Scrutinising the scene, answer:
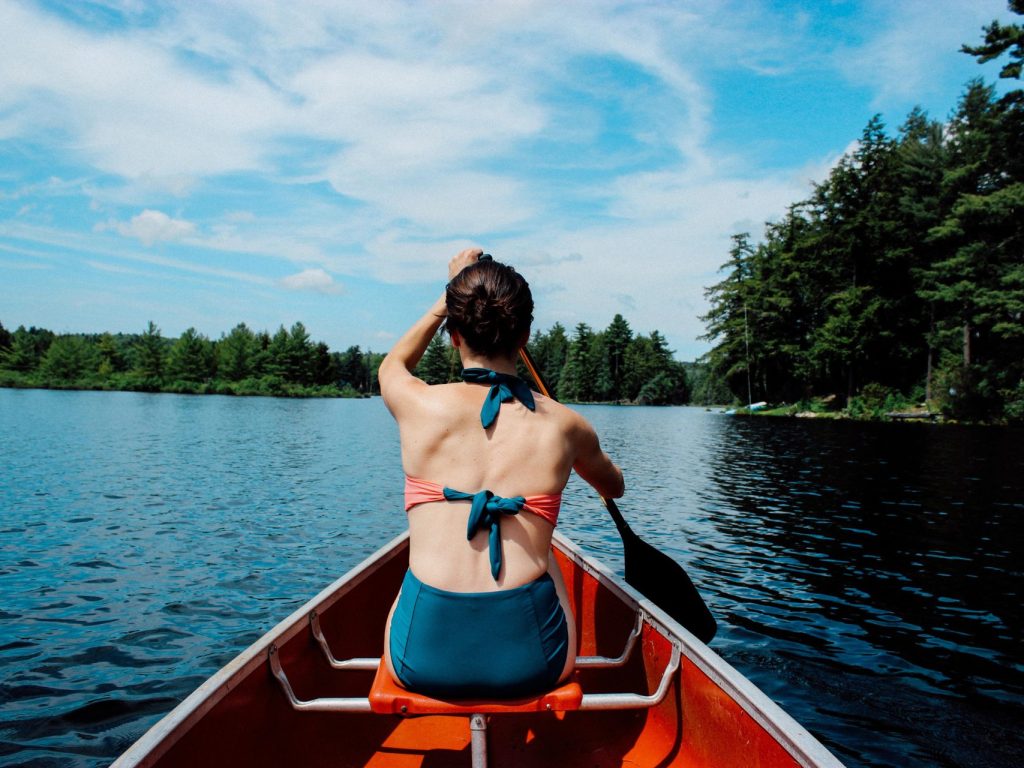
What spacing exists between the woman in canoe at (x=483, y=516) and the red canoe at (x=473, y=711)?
155 millimetres

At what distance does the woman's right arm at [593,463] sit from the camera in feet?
7.56

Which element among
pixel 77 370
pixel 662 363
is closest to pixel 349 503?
pixel 77 370

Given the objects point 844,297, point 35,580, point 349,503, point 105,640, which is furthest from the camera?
point 844,297

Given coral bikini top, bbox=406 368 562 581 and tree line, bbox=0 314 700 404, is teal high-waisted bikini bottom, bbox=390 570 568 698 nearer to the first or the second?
coral bikini top, bbox=406 368 562 581

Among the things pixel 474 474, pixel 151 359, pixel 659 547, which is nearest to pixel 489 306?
pixel 474 474

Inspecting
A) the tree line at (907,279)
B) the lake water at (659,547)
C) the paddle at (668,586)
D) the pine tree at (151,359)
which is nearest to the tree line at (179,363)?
the pine tree at (151,359)

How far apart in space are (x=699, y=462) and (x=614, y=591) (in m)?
20.0

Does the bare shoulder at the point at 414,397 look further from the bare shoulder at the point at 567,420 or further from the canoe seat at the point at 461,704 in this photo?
the canoe seat at the point at 461,704

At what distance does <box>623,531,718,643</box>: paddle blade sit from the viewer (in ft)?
13.9

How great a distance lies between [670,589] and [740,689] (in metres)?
1.81

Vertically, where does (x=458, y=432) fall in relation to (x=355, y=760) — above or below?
above

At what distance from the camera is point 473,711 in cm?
218

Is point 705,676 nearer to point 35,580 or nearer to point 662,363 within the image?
point 35,580

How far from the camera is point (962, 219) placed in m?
36.5
